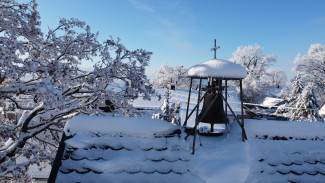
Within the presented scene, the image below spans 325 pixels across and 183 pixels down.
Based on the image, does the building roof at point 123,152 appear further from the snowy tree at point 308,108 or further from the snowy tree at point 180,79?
the snowy tree at point 180,79

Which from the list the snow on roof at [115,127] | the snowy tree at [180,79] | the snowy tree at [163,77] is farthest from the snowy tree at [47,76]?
the snowy tree at [180,79]

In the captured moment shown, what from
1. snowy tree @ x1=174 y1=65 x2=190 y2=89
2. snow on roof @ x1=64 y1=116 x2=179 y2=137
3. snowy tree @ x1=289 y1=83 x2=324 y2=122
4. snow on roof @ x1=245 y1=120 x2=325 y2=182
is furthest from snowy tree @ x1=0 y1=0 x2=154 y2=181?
snowy tree @ x1=174 y1=65 x2=190 y2=89

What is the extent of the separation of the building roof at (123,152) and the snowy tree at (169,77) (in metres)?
51.8

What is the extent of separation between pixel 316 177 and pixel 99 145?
2.97 metres

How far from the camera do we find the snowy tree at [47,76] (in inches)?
197

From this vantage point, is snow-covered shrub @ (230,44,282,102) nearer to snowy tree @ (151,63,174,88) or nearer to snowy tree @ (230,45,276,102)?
snowy tree @ (230,45,276,102)

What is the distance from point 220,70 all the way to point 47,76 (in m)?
4.21

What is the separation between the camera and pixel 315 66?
35594 millimetres

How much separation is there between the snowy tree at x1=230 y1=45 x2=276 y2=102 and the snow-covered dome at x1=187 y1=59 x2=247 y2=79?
150ft

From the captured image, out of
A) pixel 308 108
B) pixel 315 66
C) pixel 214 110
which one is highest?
pixel 315 66

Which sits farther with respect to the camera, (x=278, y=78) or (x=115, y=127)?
(x=278, y=78)

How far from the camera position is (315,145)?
129 inches

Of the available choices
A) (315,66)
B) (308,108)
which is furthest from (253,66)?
(308,108)

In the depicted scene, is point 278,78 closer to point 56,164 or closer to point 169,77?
point 169,77
